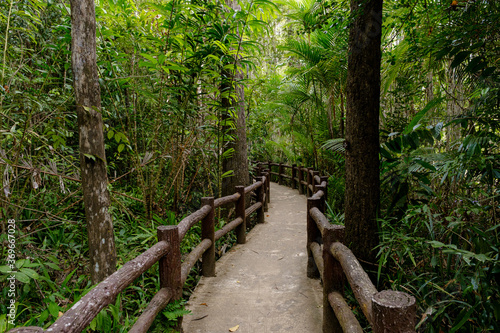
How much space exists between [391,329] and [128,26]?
4.05m

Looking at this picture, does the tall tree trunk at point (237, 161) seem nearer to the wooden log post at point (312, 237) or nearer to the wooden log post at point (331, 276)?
the wooden log post at point (312, 237)

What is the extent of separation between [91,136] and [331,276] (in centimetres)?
231

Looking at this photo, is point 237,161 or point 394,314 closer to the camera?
point 394,314

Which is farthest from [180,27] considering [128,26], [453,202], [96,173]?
[453,202]

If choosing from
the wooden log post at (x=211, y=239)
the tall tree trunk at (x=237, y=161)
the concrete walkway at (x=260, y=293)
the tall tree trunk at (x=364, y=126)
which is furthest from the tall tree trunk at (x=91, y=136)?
the tall tree trunk at (x=237, y=161)

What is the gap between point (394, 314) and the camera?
1319 millimetres

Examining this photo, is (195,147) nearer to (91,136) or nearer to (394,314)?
(91,136)

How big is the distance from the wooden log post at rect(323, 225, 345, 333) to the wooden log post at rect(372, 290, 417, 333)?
1.19 m

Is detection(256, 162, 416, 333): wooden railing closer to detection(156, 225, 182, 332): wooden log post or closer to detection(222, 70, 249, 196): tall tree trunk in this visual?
detection(156, 225, 182, 332): wooden log post

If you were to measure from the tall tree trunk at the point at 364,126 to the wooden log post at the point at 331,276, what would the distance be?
693 mm

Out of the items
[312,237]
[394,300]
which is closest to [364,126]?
[312,237]

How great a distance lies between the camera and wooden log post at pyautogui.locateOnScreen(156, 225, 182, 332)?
2551mm

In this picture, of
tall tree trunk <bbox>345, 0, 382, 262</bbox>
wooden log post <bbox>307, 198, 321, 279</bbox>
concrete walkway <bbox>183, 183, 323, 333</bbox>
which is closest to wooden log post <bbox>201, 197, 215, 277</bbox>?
concrete walkway <bbox>183, 183, 323, 333</bbox>

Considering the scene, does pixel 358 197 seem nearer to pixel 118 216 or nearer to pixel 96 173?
pixel 96 173
